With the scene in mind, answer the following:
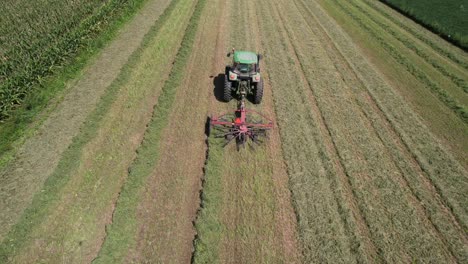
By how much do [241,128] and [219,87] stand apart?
12.2ft

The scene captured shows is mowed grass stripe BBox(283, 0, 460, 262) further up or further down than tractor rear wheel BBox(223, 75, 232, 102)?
further down

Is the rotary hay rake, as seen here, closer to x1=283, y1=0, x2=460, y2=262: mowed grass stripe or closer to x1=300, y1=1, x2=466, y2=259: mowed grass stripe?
x1=283, y1=0, x2=460, y2=262: mowed grass stripe

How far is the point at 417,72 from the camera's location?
15820 millimetres

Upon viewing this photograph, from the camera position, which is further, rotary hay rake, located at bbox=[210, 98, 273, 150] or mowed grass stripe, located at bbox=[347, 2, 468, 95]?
mowed grass stripe, located at bbox=[347, 2, 468, 95]

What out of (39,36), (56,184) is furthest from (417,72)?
(39,36)

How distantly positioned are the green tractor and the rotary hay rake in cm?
88

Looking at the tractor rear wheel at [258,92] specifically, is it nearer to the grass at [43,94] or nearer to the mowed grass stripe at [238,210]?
the mowed grass stripe at [238,210]

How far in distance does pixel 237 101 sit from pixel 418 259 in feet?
26.4

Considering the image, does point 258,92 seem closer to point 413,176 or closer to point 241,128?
point 241,128

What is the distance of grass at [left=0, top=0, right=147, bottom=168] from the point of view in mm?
10430

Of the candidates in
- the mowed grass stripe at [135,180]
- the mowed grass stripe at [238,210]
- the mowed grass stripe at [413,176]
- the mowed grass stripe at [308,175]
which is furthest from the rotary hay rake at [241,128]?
the mowed grass stripe at [413,176]

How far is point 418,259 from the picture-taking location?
7.55 m

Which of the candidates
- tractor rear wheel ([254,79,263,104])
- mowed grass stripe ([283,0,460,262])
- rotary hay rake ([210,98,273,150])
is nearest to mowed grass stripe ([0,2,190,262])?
rotary hay rake ([210,98,273,150])

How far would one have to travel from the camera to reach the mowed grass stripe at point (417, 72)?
43.6ft
